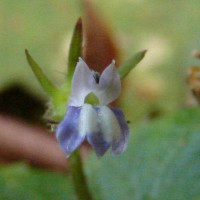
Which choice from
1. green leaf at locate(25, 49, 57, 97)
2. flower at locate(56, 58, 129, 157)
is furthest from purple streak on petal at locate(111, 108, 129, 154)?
green leaf at locate(25, 49, 57, 97)

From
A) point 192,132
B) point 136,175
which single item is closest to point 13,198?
point 136,175

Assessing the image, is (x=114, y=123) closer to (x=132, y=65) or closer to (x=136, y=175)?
(x=132, y=65)

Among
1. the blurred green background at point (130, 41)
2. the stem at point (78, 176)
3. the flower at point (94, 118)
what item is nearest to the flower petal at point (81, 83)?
the flower at point (94, 118)

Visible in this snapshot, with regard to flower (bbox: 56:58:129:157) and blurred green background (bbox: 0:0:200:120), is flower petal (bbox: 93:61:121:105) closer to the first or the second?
flower (bbox: 56:58:129:157)

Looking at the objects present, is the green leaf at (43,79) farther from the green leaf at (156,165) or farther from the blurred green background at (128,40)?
the blurred green background at (128,40)

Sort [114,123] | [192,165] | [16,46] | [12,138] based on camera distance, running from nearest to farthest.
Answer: [114,123] < [192,165] < [12,138] < [16,46]

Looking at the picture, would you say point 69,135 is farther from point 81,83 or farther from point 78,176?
point 78,176

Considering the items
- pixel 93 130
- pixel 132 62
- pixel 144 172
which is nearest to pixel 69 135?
pixel 93 130
